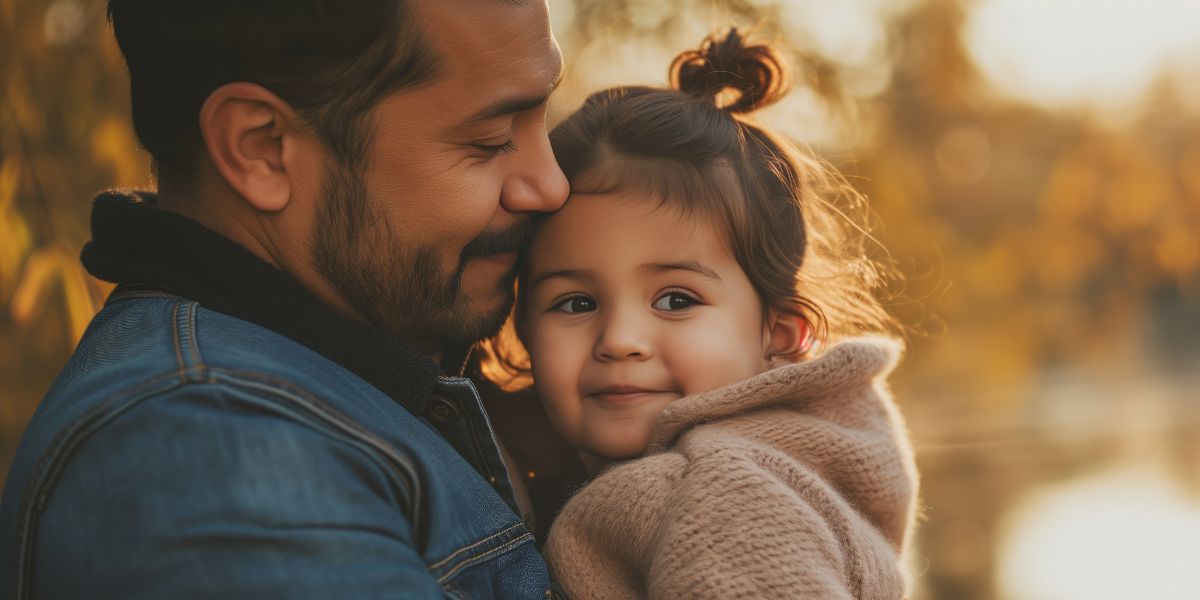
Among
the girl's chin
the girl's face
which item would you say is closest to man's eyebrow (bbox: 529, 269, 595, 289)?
the girl's face

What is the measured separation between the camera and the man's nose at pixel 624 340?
206 centimetres

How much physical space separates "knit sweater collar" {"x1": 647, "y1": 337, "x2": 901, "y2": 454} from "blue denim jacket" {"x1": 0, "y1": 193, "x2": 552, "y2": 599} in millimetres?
464

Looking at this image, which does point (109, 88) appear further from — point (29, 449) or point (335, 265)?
point (29, 449)

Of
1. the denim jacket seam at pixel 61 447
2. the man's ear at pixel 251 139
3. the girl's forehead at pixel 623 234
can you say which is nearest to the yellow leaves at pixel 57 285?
the man's ear at pixel 251 139

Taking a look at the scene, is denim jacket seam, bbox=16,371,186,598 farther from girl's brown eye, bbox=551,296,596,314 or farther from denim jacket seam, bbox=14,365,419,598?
girl's brown eye, bbox=551,296,596,314

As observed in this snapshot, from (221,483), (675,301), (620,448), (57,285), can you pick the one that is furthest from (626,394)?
(57,285)

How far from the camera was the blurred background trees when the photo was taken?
257 centimetres

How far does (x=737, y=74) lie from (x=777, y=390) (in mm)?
841

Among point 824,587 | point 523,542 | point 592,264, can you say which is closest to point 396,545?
point 523,542

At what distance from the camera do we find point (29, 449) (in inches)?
55.3

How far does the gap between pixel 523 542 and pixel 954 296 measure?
326cm

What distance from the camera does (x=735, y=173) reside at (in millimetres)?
2277

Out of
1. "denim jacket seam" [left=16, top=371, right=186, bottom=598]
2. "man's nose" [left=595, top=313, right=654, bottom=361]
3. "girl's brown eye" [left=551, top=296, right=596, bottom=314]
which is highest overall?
"girl's brown eye" [left=551, top=296, right=596, bottom=314]

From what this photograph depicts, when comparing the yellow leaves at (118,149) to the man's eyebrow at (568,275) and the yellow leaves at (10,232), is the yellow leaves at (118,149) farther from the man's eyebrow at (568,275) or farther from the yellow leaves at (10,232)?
the man's eyebrow at (568,275)
